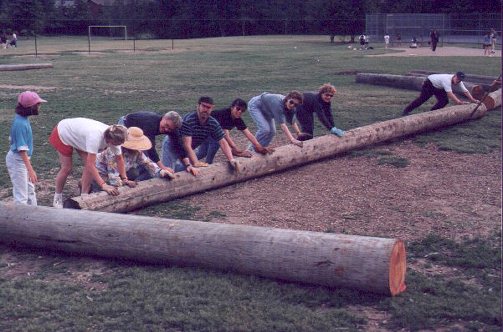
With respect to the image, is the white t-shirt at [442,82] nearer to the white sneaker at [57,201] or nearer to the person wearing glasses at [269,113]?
the person wearing glasses at [269,113]

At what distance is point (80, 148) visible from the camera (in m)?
7.86

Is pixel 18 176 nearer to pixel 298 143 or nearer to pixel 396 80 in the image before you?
pixel 298 143

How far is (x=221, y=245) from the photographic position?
596cm

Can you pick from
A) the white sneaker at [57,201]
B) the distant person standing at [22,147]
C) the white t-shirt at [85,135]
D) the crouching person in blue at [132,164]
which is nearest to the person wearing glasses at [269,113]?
the crouching person in blue at [132,164]

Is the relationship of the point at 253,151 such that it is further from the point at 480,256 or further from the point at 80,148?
the point at 480,256

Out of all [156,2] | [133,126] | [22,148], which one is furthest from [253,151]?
[156,2]

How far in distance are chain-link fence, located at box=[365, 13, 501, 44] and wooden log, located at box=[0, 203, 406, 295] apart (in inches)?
1958

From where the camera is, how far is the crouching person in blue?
26.0 feet

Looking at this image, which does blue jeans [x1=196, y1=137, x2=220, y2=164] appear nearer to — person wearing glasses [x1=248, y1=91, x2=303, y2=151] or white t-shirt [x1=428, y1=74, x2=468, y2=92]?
person wearing glasses [x1=248, y1=91, x2=303, y2=151]

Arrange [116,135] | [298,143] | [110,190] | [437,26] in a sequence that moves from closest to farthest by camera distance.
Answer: [116,135], [110,190], [298,143], [437,26]

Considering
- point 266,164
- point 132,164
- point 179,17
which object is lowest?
point 266,164

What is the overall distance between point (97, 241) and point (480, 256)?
3294 mm

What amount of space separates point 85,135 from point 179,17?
69.7 metres

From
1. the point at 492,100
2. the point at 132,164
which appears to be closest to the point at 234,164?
the point at 132,164
